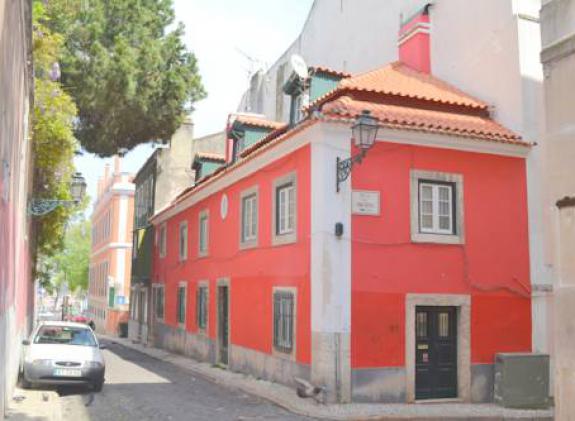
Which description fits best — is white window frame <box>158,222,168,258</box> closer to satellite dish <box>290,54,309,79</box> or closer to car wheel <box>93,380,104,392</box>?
car wheel <box>93,380,104,392</box>

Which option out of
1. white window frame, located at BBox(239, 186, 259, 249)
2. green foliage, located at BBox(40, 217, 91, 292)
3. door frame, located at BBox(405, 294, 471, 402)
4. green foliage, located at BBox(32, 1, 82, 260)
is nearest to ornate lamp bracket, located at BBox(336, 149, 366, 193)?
door frame, located at BBox(405, 294, 471, 402)

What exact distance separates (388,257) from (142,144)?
960cm

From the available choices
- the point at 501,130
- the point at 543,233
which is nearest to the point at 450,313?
the point at 543,233

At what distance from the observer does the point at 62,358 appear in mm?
12172

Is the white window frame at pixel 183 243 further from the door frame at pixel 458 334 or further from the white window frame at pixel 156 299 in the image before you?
the door frame at pixel 458 334

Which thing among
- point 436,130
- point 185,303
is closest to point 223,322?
point 185,303

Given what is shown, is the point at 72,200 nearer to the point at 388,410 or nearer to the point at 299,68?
the point at 299,68

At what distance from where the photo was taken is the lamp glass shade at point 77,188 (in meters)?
14.4

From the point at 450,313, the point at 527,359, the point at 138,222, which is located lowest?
the point at 527,359

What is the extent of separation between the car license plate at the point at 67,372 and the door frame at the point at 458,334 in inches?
244

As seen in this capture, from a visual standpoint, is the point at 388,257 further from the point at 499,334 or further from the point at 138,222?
the point at 138,222

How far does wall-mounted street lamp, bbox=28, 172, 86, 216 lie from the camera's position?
1407 cm

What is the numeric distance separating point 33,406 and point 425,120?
8695 mm

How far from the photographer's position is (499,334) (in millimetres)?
13016
